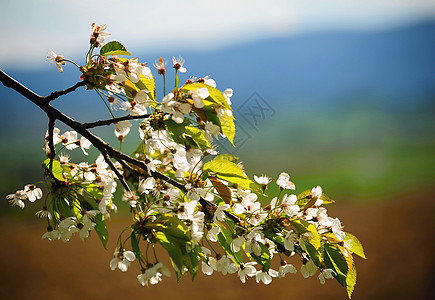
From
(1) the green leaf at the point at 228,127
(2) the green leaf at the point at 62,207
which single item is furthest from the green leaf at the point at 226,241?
(2) the green leaf at the point at 62,207

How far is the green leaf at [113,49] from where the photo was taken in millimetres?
590

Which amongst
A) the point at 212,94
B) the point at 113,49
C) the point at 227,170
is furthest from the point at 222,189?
the point at 113,49

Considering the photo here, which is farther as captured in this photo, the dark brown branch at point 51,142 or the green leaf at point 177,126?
the dark brown branch at point 51,142

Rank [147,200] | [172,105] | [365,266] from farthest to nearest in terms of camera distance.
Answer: [365,266] < [147,200] < [172,105]

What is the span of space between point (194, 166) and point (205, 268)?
151mm

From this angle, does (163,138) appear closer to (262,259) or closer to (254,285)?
(262,259)

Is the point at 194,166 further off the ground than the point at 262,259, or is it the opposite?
the point at 194,166

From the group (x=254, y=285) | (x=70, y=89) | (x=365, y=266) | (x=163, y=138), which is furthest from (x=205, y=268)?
(x=365, y=266)

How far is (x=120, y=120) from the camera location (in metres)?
0.59

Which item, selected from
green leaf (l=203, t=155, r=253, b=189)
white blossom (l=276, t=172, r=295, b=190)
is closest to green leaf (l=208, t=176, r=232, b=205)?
green leaf (l=203, t=155, r=253, b=189)

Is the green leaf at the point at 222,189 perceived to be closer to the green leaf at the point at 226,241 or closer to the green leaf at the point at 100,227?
the green leaf at the point at 226,241

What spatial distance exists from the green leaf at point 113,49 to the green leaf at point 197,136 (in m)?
0.14

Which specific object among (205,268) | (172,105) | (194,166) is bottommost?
(205,268)

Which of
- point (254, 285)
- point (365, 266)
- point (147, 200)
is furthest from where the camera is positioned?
point (365, 266)
